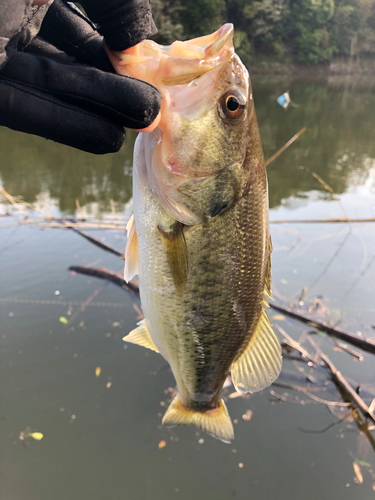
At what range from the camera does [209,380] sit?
6.45ft

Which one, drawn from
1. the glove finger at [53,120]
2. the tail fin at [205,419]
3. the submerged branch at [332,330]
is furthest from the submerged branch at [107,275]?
the glove finger at [53,120]

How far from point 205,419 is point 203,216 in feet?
4.30

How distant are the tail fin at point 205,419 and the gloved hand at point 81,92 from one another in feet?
5.22

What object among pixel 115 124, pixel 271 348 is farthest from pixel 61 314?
pixel 115 124

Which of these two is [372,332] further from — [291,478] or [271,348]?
[271,348]

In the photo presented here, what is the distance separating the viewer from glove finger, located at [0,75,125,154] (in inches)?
49.5

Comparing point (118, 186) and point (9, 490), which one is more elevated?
point (118, 186)

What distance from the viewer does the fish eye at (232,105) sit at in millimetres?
1381

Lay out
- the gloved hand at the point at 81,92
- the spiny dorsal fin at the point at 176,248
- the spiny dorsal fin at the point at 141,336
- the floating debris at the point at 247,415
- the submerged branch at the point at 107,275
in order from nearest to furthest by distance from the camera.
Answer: the gloved hand at the point at 81,92, the spiny dorsal fin at the point at 176,248, the spiny dorsal fin at the point at 141,336, the floating debris at the point at 247,415, the submerged branch at the point at 107,275

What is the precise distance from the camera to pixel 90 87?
128 cm

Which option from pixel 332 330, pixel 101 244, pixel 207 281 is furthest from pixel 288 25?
pixel 207 281

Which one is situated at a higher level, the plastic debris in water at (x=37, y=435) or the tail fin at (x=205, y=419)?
the tail fin at (x=205, y=419)

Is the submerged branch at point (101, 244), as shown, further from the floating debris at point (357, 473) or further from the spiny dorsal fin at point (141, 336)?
the floating debris at point (357, 473)

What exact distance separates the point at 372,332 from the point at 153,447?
3083mm
